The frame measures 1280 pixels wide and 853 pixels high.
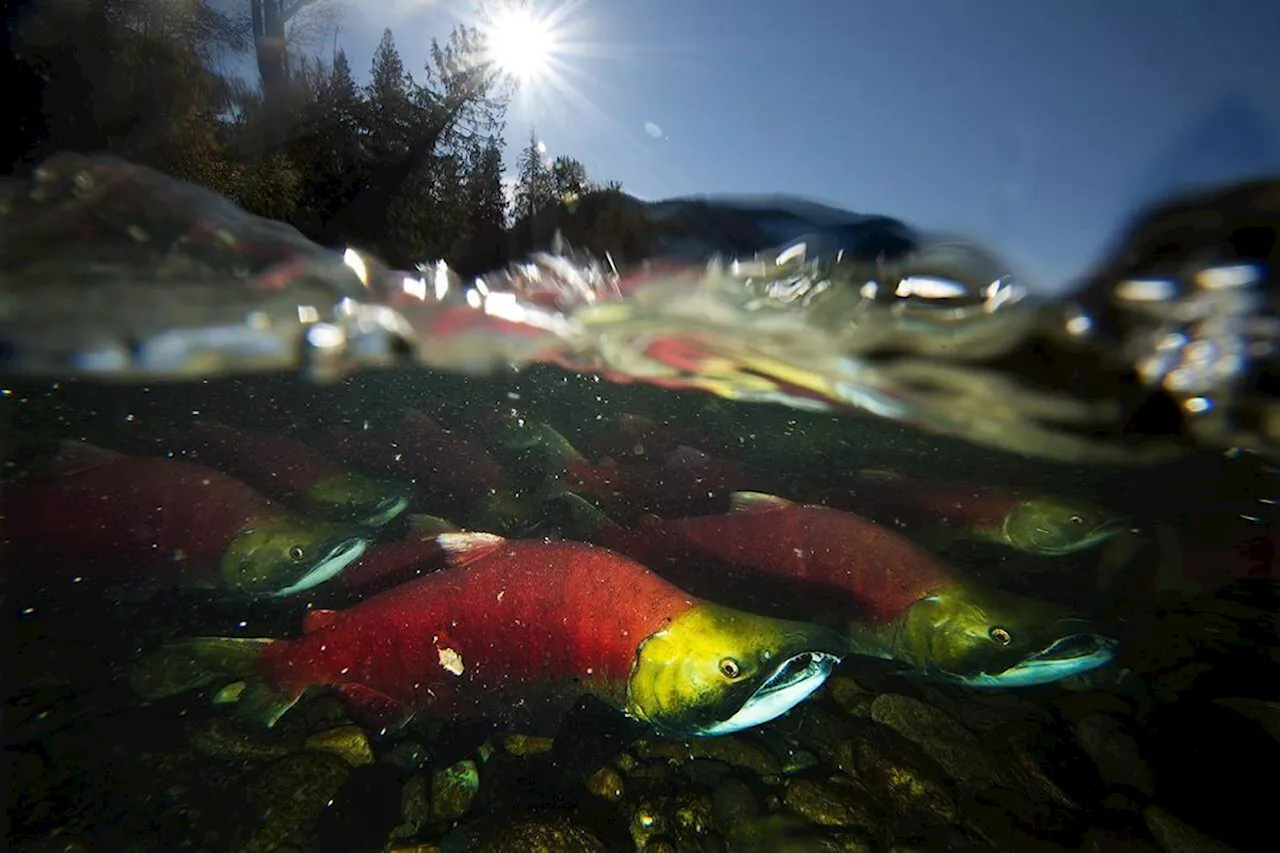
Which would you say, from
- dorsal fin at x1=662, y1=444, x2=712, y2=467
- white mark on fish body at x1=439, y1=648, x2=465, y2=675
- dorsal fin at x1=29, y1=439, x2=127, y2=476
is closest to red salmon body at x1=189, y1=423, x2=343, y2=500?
dorsal fin at x1=29, y1=439, x2=127, y2=476

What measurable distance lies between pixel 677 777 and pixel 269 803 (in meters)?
3.51

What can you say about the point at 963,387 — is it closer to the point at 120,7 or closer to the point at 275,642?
the point at 275,642

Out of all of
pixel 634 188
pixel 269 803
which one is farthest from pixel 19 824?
pixel 634 188

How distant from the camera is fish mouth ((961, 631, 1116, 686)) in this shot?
4.73 meters

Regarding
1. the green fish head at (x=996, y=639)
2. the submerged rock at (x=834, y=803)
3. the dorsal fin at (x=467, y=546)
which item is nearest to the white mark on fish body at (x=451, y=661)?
the dorsal fin at (x=467, y=546)

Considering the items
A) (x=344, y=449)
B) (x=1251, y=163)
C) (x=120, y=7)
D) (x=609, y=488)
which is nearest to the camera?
(x=1251, y=163)

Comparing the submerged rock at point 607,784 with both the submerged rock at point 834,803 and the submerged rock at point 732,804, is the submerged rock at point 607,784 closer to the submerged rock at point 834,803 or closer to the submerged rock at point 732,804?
the submerged rock at point 732,804

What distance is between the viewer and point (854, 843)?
458 centimetres

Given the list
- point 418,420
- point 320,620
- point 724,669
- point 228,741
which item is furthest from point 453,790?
point 418,420

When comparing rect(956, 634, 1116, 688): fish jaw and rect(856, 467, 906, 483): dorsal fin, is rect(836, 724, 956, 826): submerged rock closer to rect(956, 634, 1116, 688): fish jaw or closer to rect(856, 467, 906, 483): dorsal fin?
rect(956, 634, 1116, 688): fish jaw

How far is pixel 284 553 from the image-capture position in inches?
212

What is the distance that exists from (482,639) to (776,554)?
10.6 ft

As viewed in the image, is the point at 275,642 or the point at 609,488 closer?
the point at 275,642

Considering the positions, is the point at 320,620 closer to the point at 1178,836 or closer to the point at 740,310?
the point at 740,310
